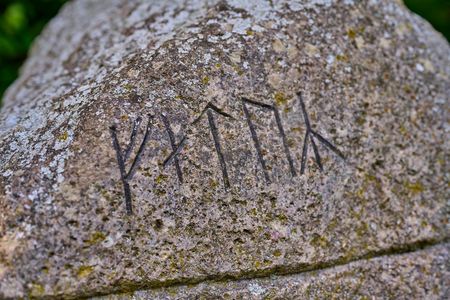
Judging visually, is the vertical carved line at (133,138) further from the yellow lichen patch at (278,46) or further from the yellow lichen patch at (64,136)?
the yellow lichen patch at (278,46)

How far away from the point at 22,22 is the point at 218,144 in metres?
1.75

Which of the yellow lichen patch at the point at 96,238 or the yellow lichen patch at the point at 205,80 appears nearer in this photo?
the yellow lichen patch at the point at 96,238

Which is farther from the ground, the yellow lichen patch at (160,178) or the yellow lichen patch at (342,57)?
the yellow lichen patch at (160,178)

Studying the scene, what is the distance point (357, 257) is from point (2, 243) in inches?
37.9

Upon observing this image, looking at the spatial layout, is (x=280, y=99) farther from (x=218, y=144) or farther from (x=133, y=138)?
(x=133, y=138)

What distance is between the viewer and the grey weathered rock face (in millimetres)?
1736

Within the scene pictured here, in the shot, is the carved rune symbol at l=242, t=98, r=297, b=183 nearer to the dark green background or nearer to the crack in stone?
the crack in stone

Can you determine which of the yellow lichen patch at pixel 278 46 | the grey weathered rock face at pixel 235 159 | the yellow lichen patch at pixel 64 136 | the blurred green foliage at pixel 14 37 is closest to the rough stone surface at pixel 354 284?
the grey weathered rock face at pixel 235 159

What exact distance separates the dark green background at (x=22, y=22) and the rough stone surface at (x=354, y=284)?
6.05 ft

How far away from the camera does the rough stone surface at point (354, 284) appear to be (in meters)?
1.83

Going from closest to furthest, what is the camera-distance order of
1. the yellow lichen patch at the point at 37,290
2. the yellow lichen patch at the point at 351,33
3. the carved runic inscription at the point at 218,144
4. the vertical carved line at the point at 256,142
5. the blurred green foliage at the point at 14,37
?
the yellow lichen patch at the point at 37,290 < the carved runic inscription at the point at 218,144 < the vertical carved line at the point at 256,142 < the yellow lichen patch at the point at 351,33 < the blurred green foliage at the point at 14,37

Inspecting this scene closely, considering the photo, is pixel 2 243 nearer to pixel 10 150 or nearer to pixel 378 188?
pixel 10 150

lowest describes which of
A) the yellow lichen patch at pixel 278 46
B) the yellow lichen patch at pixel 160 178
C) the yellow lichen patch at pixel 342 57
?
the yellow lichen patch at pixel 342 57

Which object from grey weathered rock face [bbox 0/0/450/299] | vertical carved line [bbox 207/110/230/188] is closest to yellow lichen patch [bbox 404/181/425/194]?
grey weathered rock face [bbox 0/0/450/299]
